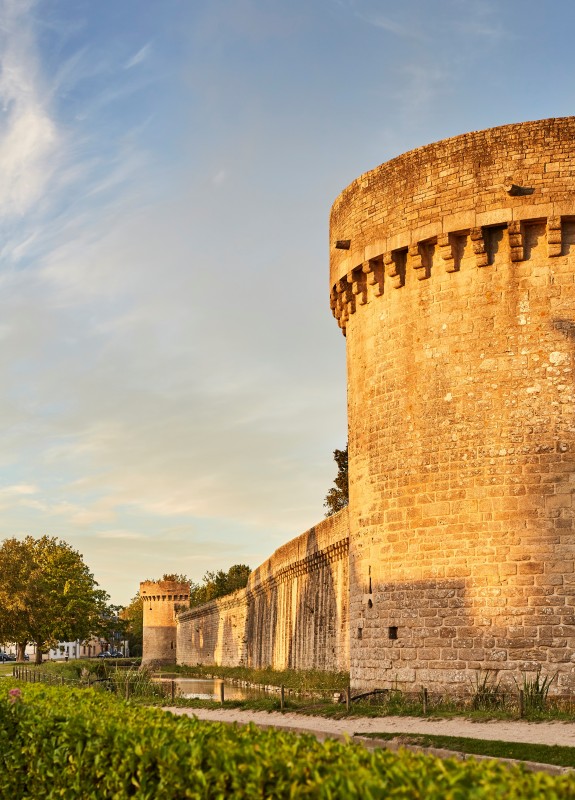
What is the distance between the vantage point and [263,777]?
557 centimetres

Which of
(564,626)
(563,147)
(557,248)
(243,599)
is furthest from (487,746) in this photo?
(243,599)

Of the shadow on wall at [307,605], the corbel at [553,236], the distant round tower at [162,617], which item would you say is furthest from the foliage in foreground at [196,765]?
the distant round tower at [162,617]

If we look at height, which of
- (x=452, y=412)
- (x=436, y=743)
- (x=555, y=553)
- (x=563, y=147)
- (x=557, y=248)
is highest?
(x=563, y=147)

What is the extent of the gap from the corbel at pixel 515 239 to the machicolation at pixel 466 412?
0.9 inches

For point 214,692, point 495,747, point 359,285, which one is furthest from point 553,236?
point 214,692

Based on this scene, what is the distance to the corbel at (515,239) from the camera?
15.8 metres

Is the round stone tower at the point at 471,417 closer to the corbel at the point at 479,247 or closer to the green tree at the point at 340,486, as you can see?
the corbel at the point at 479,247

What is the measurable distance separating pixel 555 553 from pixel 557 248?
493 cm

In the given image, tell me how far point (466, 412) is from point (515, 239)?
2965mm

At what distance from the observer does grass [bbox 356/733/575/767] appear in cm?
1044

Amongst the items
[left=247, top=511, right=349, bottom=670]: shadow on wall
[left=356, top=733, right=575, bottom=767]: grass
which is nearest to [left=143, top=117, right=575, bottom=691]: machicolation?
[left=356, top=733, right=575, bottom=767]: grass

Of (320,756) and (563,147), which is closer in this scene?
(320,756)

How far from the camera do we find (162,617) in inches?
2968

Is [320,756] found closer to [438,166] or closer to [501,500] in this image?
[501,500]
